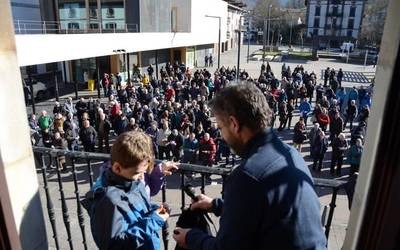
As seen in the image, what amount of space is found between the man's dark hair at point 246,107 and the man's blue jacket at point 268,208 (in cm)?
17

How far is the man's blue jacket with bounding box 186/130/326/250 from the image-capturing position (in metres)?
1.81

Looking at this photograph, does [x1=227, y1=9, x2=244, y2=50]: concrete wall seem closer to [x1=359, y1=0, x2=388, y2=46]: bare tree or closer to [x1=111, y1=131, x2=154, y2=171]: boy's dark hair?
[x1=359, y1=0, x2=388, y2=46]: bare tree

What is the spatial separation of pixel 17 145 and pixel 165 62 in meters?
36.5

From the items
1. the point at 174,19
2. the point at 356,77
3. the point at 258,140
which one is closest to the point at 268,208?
the point at 258,140

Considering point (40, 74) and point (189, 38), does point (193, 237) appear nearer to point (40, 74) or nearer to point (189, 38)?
point (40, 74)

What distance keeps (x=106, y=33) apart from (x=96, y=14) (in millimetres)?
6481

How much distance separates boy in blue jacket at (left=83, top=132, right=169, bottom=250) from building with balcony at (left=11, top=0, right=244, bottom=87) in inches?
666

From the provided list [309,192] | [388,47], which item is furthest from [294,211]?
[388,47]

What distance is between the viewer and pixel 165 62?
1505 inches

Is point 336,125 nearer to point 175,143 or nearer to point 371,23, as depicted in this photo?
point 175,143

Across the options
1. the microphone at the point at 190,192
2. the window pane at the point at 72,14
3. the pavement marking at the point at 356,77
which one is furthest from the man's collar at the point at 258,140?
the pavement marking at the point at 356,77

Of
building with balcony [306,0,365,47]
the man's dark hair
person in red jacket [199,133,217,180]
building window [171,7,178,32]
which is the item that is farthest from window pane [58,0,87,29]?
building with balcony [306,0,365,47]

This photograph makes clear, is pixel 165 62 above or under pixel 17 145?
under

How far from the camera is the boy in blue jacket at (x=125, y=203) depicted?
2.26 m
